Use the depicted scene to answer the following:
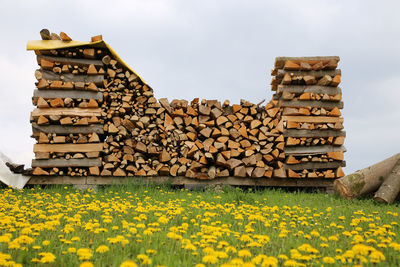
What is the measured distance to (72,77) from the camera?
7.49 m

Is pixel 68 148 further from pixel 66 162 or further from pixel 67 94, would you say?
pixel 67 94

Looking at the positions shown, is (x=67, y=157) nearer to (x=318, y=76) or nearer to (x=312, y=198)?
(x=312, y=198)

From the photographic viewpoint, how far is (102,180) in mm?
7254

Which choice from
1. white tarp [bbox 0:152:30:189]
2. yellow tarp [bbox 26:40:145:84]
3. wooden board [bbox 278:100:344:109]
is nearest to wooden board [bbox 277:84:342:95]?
wooden board [bbox 278:100:344:109]

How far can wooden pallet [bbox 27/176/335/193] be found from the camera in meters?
7.23

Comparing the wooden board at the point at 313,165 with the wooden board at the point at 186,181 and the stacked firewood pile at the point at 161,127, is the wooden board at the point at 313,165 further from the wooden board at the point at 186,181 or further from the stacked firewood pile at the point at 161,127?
the wooden board at the point at 186,181

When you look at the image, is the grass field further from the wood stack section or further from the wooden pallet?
the wood stack section

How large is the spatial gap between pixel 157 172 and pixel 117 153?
103cm

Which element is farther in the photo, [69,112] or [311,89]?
[311,89]

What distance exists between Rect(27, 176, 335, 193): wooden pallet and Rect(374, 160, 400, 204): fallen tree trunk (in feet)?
5.15

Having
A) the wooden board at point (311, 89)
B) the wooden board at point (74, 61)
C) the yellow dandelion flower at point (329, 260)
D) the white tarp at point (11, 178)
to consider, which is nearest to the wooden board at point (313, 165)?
the wooden board at point (311, 89)

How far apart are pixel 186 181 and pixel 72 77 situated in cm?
367

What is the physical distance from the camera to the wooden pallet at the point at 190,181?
23.7ft

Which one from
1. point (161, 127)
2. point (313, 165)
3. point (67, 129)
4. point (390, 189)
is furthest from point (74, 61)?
point (390, 189)
